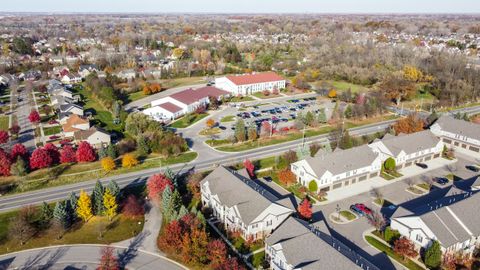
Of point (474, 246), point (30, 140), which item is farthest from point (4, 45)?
point (474, 246)

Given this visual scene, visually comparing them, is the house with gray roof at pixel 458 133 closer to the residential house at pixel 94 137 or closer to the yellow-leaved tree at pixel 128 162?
the yellow-leaved tree at pixel 128 162

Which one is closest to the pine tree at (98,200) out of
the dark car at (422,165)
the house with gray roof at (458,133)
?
the dark car at (422,165)

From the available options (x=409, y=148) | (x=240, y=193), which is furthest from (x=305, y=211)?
(x=409, y=148)

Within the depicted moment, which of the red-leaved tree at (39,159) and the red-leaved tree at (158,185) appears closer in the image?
the red-leaved tree at (158,185)

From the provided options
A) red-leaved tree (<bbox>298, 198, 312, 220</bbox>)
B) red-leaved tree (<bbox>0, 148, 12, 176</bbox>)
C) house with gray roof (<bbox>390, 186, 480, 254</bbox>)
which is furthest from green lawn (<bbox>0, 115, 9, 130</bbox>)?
house with gray roof (<bbox>390, 186, 480, 254</bbox>)

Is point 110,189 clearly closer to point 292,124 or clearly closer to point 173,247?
point 173,247

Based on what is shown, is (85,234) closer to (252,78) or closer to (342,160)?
(342,160)
